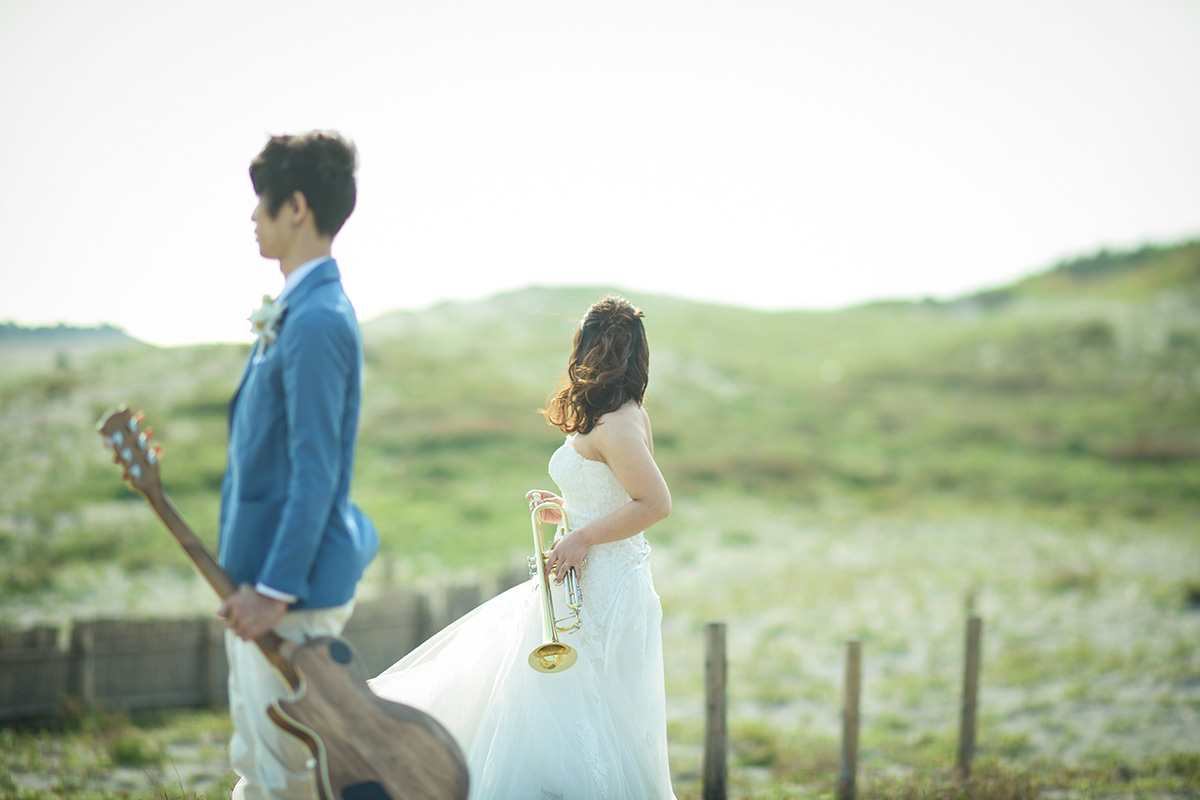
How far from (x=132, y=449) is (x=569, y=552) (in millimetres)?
1683

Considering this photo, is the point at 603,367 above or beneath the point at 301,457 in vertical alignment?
above

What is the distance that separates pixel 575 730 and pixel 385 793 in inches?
44.9

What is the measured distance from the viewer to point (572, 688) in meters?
3.37

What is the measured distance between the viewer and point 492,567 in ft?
55.8

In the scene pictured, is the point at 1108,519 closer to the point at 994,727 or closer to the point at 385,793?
the point at 994,727

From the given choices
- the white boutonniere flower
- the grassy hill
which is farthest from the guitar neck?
the grassy hill

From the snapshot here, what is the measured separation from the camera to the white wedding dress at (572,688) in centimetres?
325

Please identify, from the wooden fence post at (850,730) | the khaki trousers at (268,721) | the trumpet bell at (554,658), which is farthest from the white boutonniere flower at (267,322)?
the wooden fence post at (850,730)

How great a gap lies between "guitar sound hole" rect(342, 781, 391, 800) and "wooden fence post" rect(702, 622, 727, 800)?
10.7 ft

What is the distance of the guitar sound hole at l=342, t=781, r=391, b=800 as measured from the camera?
2.26 metres

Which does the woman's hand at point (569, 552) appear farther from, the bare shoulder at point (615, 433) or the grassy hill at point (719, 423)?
the grassy hill at point (719, 423)

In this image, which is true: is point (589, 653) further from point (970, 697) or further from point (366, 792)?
point (970, 697)

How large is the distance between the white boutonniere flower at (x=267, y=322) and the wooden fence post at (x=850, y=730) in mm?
4821

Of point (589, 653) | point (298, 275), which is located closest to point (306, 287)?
point (298, 275)
